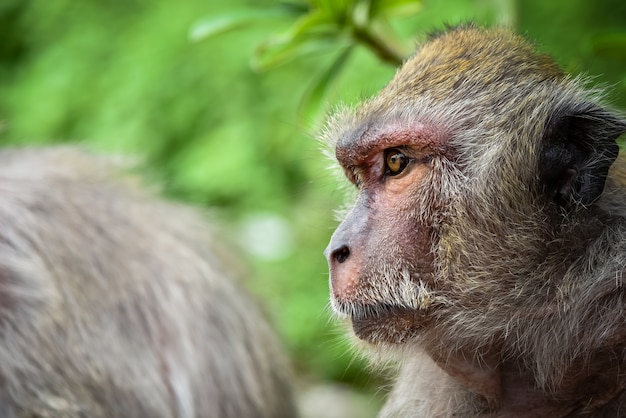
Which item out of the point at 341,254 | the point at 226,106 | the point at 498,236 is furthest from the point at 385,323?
the point at 226,106

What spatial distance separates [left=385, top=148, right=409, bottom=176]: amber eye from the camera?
277 centimetres

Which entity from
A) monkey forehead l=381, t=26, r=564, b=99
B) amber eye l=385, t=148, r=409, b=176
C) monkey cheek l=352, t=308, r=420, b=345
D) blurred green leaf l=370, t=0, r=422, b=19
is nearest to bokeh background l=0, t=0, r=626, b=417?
blurred green leaf l=370, t=0, r=422, b=19

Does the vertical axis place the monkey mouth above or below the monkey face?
below

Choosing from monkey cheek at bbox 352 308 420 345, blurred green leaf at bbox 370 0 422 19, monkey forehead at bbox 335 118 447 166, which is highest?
blurred green leaf at bbox 370 0 422 19

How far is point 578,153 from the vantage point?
261 centimetres

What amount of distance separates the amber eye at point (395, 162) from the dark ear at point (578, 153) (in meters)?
0.40

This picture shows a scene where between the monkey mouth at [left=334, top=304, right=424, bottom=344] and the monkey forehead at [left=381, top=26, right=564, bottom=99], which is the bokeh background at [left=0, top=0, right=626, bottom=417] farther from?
the monkey mouth at [left=334, top=304, right=424, bottom=344]

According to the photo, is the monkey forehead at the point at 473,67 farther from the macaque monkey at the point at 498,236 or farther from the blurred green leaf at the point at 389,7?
the blurred green leaf at the point at 389,7

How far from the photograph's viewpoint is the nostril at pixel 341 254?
9.01 feet

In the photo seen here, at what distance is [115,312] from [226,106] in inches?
A: 135

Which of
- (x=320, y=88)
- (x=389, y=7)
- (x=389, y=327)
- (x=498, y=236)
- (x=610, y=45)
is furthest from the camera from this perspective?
(x=320, y=88)

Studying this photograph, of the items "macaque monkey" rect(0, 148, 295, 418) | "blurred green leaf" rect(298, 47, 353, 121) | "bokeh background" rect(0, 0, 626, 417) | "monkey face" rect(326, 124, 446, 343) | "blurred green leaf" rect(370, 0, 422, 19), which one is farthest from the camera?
"bokeh background" rect(0, 0, 626, 417)

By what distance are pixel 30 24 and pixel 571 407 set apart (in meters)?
7.31

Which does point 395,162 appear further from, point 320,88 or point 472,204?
point 320,88
